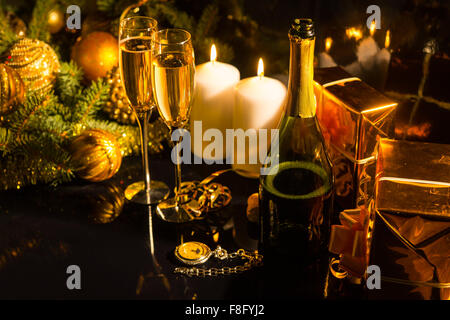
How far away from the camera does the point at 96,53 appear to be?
45.3 inches

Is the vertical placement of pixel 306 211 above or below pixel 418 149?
below

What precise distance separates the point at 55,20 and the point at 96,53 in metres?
0.23

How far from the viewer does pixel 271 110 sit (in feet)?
3.09

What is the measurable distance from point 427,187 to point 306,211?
0.63 ft

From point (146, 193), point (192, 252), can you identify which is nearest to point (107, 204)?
point (146, 193)

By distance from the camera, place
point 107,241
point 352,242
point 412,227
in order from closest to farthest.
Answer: point 412,227, point 352,242, point 107,241

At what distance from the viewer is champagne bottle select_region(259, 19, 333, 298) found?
2.45ft

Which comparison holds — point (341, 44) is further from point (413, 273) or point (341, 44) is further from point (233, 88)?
point (413, 273)

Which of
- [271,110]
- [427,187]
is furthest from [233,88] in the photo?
[427,187]

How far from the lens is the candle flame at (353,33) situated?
1063 millimetres

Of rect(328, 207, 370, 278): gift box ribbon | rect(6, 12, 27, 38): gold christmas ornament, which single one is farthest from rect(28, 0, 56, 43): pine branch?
rect(328, 207, 370, 278): gift box ribbon

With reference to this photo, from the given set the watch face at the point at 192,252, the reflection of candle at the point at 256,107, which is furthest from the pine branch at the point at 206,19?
the watch face at the point at 192,252

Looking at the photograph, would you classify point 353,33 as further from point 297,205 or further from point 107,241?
point 107,241

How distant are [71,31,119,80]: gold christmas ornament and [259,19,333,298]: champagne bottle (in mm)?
518
